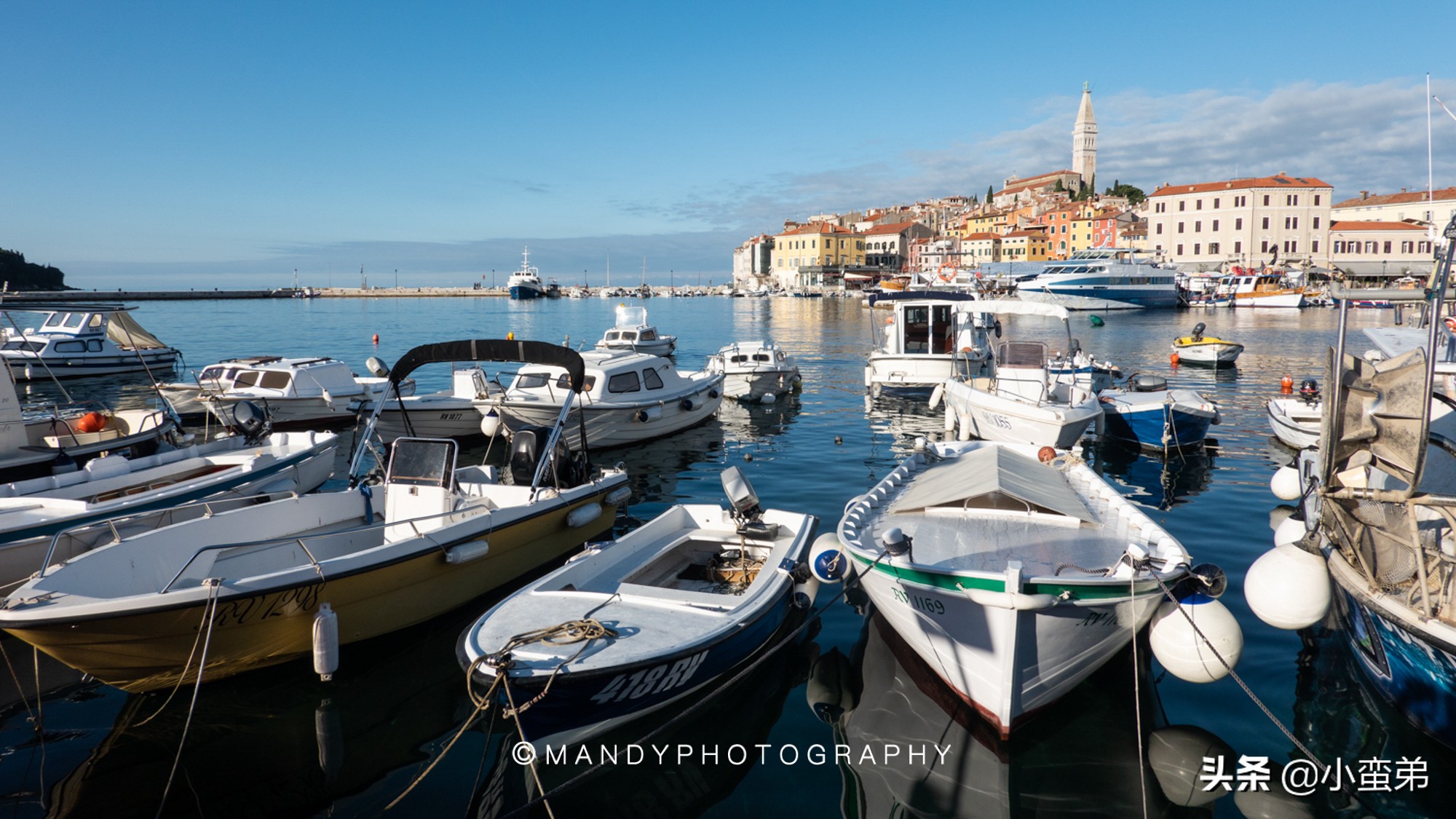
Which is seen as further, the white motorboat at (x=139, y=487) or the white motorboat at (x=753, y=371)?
A: the white motorboat at (x=753, y=371)

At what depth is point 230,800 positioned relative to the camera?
20.8 ft

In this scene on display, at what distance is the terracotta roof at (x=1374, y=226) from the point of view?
306 feet

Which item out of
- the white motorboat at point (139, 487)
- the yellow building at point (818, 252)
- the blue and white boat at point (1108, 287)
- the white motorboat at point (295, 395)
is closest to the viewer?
the white motorboat at point (139, 487)

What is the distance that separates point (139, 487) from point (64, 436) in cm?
429

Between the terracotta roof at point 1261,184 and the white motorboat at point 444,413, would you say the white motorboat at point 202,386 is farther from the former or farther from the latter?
the terracotta roof at point 1261,184

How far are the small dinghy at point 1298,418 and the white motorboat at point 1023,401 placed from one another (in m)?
3.94

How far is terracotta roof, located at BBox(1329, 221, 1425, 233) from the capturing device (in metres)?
93.4

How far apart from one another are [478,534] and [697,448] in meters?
10.8

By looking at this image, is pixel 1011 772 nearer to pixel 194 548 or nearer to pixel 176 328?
pixel 194 548

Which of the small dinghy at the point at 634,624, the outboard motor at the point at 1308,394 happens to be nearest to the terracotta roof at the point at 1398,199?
the outboard motor at the point at 1308,394

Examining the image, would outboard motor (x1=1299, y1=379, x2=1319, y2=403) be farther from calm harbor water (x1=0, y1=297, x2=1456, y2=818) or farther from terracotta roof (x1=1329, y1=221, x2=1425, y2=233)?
terracotta roof (x1=1329, y1=221, x2=1425, y2=233)

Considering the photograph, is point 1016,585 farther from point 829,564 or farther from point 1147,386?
point 1147,386

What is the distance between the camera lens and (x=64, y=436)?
46.7 feet

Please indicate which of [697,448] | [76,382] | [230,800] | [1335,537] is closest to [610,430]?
[697,448]
